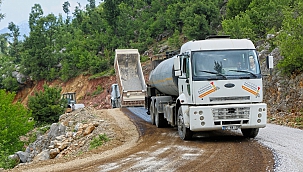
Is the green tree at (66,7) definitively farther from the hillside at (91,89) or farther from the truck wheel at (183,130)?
the truck wheel at (183,130)

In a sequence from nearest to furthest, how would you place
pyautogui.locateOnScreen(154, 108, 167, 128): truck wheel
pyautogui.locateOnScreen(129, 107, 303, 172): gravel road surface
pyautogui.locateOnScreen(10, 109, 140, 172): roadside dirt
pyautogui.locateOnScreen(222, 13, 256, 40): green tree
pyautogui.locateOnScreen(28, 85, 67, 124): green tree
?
pyautogui.locateOnScreen(129, 107, 303, 172): gravel road surface → pyautogui.locateOnScreen(10, 109, 140, 172): roadside dirt → pyautogui.locateOnScreen(154, 108, 167, 128): truck wheel → pyautogui.locateOnScreen(222, 13, 256, 40): green tree → pyautogui.locateOnScreen(28, 85, 67, 124): green tree

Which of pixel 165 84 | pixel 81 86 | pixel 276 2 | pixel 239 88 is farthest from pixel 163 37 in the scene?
pixel 239 88

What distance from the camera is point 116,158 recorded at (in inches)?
432

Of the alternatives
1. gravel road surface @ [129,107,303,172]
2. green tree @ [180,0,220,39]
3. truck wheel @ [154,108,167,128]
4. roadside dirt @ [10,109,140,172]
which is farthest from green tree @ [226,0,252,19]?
gravel road surface @ [129,107,303,172]

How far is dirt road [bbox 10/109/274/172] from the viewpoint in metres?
9.20

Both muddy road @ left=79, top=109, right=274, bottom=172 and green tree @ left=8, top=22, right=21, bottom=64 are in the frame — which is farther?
green tree @ left=8, top=22, right=21, bottom=64

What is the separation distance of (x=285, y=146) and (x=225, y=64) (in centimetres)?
312

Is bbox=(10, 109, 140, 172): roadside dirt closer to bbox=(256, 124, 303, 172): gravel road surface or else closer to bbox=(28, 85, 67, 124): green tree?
bbox=(256, 124, 303, 172): gravel road surface

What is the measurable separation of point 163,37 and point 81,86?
16248 mm

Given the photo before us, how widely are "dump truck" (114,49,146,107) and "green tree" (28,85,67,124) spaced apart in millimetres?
9325

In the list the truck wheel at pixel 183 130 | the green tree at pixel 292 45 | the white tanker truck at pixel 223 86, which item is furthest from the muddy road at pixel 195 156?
the green tree at pixel 292 45

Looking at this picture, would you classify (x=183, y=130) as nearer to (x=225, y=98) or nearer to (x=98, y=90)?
(x=225, y=98)

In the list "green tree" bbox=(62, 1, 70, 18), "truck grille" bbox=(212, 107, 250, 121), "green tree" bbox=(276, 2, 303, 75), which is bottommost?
"truck grille" bbox=(212, 107, 250, 121)

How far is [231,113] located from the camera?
1230cm
